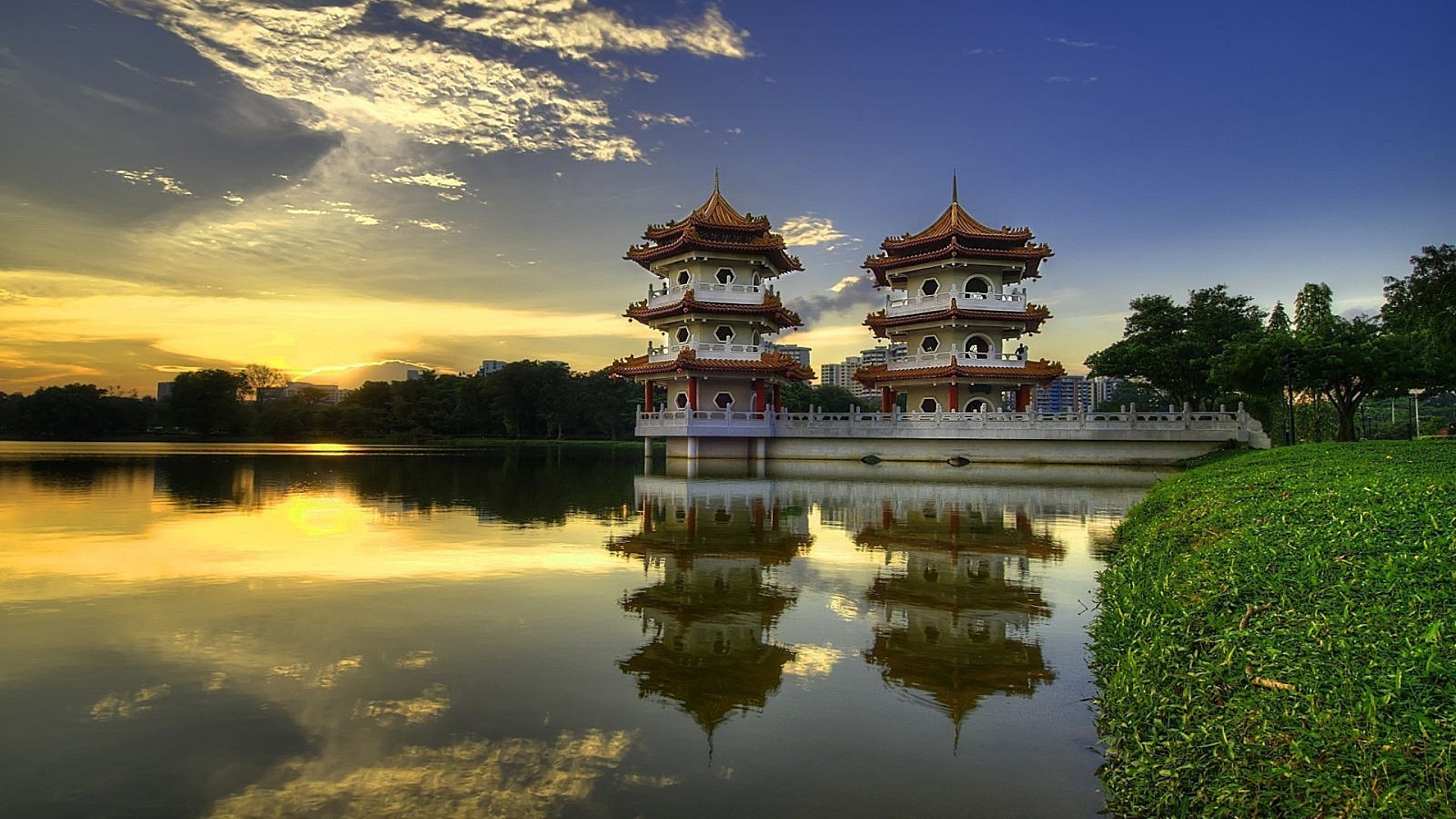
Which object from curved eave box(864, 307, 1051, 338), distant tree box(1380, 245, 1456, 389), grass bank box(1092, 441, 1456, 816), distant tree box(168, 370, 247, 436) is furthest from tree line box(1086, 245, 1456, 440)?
distant tree box(168, 370, 247, 436)

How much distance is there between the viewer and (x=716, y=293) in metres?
43.6

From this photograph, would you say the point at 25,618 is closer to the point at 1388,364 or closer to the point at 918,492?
the point at 918,492

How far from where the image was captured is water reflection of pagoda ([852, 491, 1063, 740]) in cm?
700

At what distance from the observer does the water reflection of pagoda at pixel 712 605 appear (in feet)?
22.1

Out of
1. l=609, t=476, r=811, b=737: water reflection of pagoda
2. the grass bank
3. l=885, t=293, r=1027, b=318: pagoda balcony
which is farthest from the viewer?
l=885, t=293, r=1027, b=318: pagoda balcony

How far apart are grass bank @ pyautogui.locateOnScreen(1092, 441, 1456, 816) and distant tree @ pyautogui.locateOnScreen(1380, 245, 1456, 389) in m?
26.2

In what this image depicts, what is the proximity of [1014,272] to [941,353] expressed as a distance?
6.83 meters

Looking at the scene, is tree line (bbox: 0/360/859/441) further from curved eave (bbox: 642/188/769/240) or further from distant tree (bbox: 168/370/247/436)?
curved eave (bbox: 642/188/769/240)

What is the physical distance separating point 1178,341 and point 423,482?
124 ft

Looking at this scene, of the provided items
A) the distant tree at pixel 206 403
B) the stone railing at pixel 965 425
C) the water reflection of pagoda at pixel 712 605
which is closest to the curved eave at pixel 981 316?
the stone railing at pixel 965 425

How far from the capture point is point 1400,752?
11.4 ft

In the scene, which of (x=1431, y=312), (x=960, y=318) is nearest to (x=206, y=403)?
(x=960, y=318)

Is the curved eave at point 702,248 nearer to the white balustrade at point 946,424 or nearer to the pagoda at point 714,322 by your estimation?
the pagoda at point 714,322

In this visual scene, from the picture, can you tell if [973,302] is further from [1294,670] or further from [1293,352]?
[1294,670]
